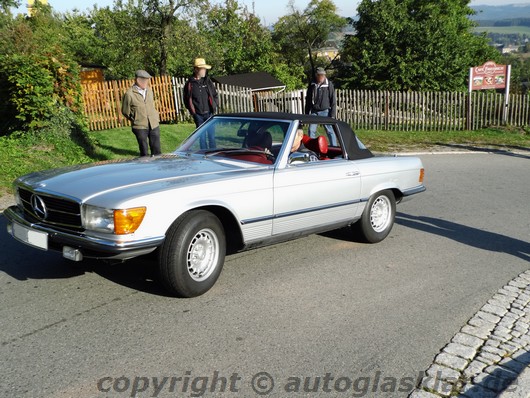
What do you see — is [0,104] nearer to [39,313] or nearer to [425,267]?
[39,313]

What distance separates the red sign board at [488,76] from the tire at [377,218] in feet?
48.6

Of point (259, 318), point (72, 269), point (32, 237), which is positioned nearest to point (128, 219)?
point (32, 237)

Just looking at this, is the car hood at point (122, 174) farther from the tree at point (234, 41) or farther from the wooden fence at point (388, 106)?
the tree at point (234, 41)

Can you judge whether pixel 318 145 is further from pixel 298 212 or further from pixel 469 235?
pixel 469 235

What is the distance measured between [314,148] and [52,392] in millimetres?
3955

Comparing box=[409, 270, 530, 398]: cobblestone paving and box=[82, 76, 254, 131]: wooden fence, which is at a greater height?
box=[82, 76, 254, 131]: wooden fence

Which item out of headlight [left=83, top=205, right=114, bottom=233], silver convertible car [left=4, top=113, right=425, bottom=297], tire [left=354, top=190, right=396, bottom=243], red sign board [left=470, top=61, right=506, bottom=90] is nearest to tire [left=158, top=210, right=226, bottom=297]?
silver convertible car [left=4, top=113, right=425, bottom=297]

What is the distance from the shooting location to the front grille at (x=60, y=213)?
4309 mm

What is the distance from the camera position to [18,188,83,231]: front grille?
431 centimetres

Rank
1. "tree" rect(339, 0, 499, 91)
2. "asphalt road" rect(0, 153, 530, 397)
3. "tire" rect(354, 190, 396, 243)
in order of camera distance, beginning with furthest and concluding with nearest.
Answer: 1. "tree" rect(339, 0, 499, 91)
2. "tire" rect(354, 190, 396, 243)
3. "asphalt road" rect(0, 153, 530, 397)

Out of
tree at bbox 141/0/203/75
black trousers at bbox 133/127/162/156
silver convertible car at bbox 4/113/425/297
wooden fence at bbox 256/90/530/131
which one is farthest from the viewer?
tree at bbox 141/0/203/75

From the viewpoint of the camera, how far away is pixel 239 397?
326 cm

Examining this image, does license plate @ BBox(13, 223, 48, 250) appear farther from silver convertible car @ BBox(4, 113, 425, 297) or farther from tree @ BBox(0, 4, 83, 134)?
tree @ BBox(0, 4, 83, 134)

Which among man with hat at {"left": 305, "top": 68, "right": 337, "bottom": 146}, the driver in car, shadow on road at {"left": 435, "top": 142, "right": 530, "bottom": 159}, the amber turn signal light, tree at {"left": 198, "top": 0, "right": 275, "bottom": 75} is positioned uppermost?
tree at {"left": 198, "top": 0, "right": 275, "bottom": 75}
